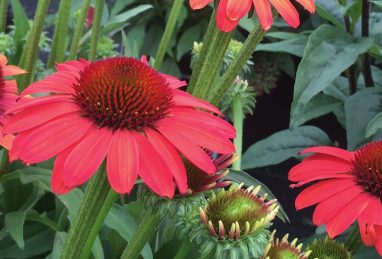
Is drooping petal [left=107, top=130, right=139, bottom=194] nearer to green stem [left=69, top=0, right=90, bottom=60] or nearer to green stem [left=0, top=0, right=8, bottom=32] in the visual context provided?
green stem [left=69, top=0, right=90, bottom=60]

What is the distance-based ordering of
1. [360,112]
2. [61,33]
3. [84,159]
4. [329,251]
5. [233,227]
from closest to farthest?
[84,159], [233,227], [329,251], [61,33], [360,112]

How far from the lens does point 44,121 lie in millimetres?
426

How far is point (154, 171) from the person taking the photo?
403 mm

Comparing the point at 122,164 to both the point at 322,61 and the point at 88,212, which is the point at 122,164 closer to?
the point at 88,212

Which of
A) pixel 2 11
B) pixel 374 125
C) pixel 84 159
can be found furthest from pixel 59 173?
pixel 2 11

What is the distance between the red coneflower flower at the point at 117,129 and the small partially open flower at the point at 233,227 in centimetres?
8

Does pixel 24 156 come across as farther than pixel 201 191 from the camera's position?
No

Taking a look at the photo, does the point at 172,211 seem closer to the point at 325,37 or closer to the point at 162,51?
the point at 162,51

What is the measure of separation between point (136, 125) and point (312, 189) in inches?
8.7

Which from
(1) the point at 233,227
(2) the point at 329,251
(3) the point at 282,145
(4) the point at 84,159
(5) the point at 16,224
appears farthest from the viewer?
(3) the point at 282,145

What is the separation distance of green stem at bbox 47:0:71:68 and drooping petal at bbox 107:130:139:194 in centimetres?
43

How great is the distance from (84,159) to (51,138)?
0.03 m

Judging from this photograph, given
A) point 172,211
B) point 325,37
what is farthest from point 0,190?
point 325,37

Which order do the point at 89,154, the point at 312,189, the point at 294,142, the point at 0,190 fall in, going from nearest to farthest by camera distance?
the point at 89,154 → the point at 312,189 → the point at 0,190 → the point at 294,142
